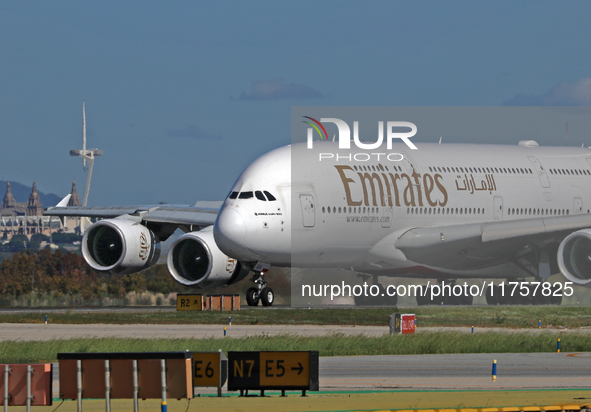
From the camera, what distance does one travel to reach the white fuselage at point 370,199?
1299 inches

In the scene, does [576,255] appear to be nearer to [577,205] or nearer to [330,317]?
[330,317]

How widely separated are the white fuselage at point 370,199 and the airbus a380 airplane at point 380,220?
42 mm

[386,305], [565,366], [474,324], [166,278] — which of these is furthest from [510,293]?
[565,366]

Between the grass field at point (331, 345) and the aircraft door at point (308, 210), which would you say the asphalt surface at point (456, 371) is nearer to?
the grass field at point (331, 345)

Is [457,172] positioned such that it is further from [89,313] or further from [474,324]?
[89,313]

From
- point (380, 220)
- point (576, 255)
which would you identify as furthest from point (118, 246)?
point (576, 255)

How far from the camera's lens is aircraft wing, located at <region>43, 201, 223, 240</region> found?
3888 centimetres

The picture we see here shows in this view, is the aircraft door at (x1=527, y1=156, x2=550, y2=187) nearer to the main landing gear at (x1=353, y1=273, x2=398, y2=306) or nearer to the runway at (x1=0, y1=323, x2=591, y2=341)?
the main landing gear at (x1=353, y1=273, x2=398, y2=306)

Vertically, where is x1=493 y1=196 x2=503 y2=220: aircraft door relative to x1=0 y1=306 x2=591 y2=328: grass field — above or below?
above

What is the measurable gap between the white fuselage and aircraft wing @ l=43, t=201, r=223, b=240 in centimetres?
557

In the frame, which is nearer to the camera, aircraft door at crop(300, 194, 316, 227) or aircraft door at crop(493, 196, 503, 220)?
aircraft door at crop(300, 194, 316, 227)

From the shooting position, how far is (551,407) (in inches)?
582

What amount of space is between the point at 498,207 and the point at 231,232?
37.5 ft

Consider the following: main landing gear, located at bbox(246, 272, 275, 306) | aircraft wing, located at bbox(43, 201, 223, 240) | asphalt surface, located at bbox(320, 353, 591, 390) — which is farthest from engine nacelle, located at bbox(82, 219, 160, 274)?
asphalt surface, located at bbox(320, 353, 591, 390)
